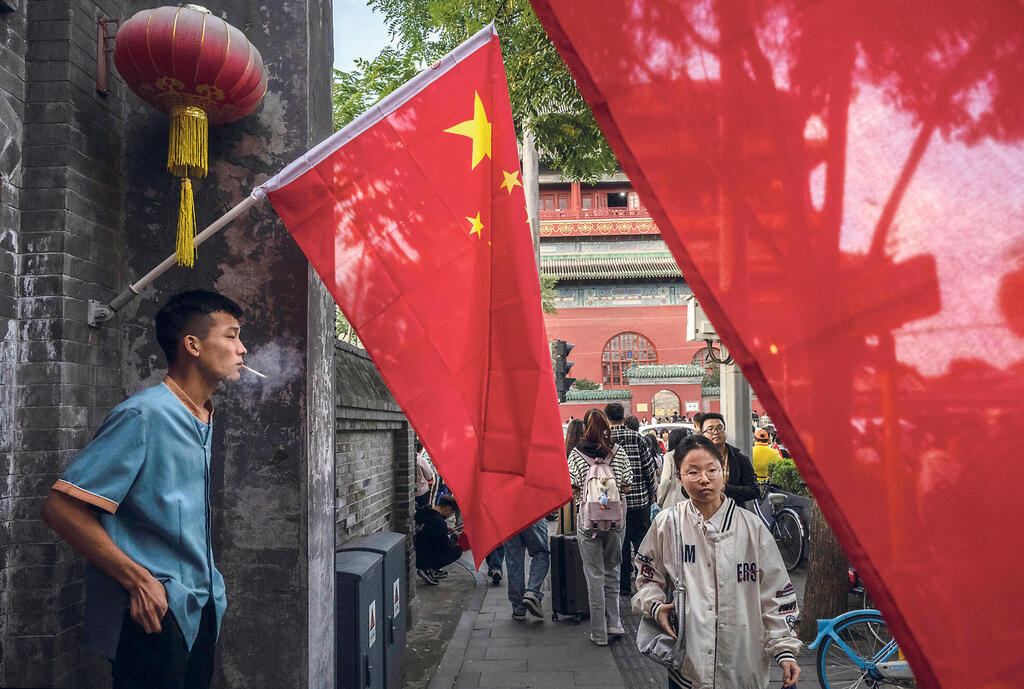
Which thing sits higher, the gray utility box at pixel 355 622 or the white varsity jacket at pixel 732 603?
the white varsity jacket at pixel 732 603

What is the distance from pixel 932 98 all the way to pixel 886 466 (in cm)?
64

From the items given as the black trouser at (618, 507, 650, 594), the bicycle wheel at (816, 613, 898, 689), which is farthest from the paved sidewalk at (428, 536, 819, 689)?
the black trouser at (618, 507, 650, 594)

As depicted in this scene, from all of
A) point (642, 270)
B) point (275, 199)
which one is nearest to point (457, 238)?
point (275, 199)

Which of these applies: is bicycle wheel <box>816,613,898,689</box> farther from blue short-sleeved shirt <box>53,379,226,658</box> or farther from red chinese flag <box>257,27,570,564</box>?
blue short-sleeved shirt <box>53,379,226,658</box>

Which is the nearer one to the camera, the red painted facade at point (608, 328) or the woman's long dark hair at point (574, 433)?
the woman's long dark hair at point (574, 433)

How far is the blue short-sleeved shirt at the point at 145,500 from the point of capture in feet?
7.18

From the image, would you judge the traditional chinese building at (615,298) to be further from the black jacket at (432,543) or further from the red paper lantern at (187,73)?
the red paper lantern at (187,73)

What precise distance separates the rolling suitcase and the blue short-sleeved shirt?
5025 mm

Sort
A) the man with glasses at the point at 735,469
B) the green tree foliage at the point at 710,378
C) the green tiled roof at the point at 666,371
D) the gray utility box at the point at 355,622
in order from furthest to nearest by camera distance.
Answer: the green tree foliage at the point at 710,378, the green tiled roof at the point at 666,371, the man with glasses at the point at 735,469, the gray utility box at the point at 355,622

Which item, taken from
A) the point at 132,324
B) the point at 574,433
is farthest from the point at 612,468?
the point at 132,324

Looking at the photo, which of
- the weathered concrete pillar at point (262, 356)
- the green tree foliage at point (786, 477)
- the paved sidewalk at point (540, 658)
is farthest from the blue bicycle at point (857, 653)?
the green tree foliage at point (786, 477)

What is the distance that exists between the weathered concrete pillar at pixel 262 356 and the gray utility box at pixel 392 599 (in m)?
0.73

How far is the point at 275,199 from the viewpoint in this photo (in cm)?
322

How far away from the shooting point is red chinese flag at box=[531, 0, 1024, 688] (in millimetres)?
1226
